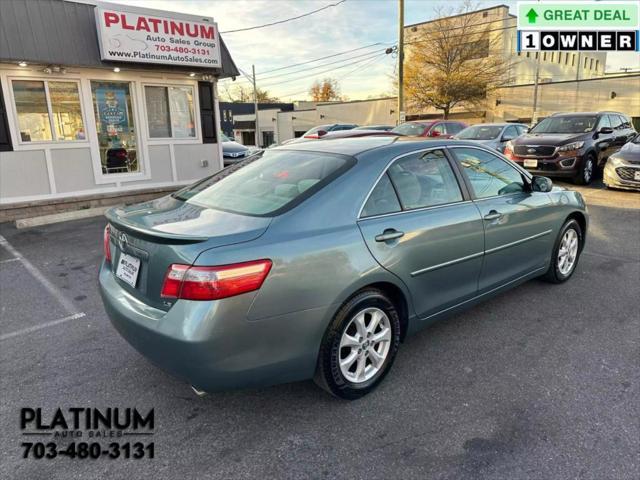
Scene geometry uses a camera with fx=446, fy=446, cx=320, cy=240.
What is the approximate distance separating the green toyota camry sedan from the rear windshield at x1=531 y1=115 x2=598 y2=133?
9077mm

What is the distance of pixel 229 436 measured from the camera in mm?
A: 2461

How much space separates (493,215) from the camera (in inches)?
136

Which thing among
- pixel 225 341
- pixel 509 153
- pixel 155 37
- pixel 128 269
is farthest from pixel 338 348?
pixel 509 153

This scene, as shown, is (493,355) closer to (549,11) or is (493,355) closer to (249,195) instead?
(249,195)

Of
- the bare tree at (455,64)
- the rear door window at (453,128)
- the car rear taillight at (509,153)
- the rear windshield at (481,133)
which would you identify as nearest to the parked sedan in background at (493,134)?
the rear windshield at (481,133)

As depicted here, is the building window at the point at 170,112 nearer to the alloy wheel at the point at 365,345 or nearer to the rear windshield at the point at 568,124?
the alloy wheel at the point at 365,345

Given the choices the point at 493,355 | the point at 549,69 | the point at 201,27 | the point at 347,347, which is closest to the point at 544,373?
the point at 493,355

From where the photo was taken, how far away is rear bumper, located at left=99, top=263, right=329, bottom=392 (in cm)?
→ 214

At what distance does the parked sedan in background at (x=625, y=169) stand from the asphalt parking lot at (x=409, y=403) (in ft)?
21.1

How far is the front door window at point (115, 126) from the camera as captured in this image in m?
9.08

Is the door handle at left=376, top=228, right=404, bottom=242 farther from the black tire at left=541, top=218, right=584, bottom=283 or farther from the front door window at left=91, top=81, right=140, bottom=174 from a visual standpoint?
the front door window at left=91, top=81, right=140, bottom=174

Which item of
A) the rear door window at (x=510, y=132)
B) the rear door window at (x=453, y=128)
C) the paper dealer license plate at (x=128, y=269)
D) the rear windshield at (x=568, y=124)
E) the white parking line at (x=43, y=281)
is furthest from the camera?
the rear door window at (x=453, y=128)

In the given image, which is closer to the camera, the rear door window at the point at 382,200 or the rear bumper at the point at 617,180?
the rear door window at the point at 382,200

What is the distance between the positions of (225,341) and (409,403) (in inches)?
49.7
